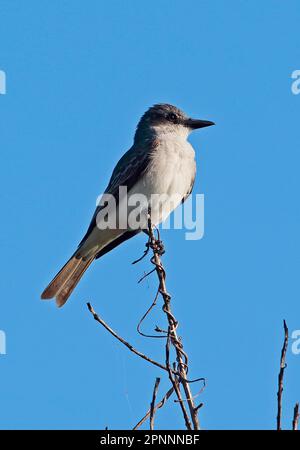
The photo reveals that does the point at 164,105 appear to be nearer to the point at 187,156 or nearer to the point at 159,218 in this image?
the point at 187,156

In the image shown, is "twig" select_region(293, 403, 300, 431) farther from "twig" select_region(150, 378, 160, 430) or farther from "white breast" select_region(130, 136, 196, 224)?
"white breast" select_region(130, 136, 196, 224)

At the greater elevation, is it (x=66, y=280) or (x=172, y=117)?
(x=172, y=117)

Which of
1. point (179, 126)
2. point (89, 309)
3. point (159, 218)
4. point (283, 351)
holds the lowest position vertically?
point (283, 351)

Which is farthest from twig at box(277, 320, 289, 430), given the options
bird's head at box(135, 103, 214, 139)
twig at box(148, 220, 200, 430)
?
bird's head at box(135, 103, 214, 139)

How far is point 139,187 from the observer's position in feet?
26.6

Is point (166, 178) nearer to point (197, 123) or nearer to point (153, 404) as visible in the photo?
point (197, 123)

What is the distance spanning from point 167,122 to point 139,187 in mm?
1278

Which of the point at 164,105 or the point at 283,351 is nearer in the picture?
the point at 283,351

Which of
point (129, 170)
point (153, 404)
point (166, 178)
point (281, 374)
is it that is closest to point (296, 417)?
point (281, 374)
